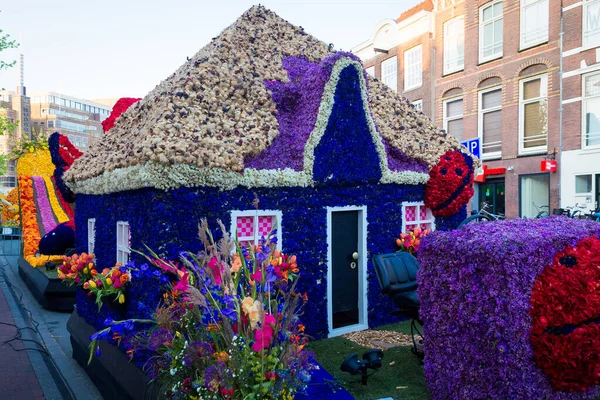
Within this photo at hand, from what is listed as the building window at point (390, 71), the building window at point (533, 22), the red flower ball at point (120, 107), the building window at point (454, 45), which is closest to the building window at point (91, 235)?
the red flower ball at point (120, 107)

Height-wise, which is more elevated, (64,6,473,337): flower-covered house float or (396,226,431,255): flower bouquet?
(64,6,473,337): flower-covered house float

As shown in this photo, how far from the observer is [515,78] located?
60.2ft

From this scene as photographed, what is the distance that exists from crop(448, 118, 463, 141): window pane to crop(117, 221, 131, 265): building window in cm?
1846

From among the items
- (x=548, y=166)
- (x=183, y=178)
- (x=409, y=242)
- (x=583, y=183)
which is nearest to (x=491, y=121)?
(x=548, y=166)

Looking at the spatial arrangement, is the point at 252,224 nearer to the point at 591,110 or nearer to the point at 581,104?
the point at 581,104

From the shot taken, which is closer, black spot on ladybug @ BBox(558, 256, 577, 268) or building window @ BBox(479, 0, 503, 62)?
black spot on ladybug @ BBox(558, 256, 577, 268)

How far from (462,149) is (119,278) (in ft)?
22.2

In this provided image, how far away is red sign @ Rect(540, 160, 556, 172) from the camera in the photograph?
16844 millimetres

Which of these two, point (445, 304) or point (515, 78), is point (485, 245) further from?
point (515, 78)

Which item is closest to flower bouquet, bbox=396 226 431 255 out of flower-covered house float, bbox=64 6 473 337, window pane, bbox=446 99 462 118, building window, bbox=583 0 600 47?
flower-covered house float, bbox=64 6 473 337

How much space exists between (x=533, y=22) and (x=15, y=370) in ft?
67.5

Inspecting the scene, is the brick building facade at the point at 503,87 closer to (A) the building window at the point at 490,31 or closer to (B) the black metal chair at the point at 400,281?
(A) the building window at the point at 490,31

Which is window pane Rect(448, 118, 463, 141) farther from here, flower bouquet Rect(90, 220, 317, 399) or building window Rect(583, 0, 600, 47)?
flower bouquet Rect(90, 220, 317, 399)

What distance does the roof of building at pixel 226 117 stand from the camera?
5.26 metres
